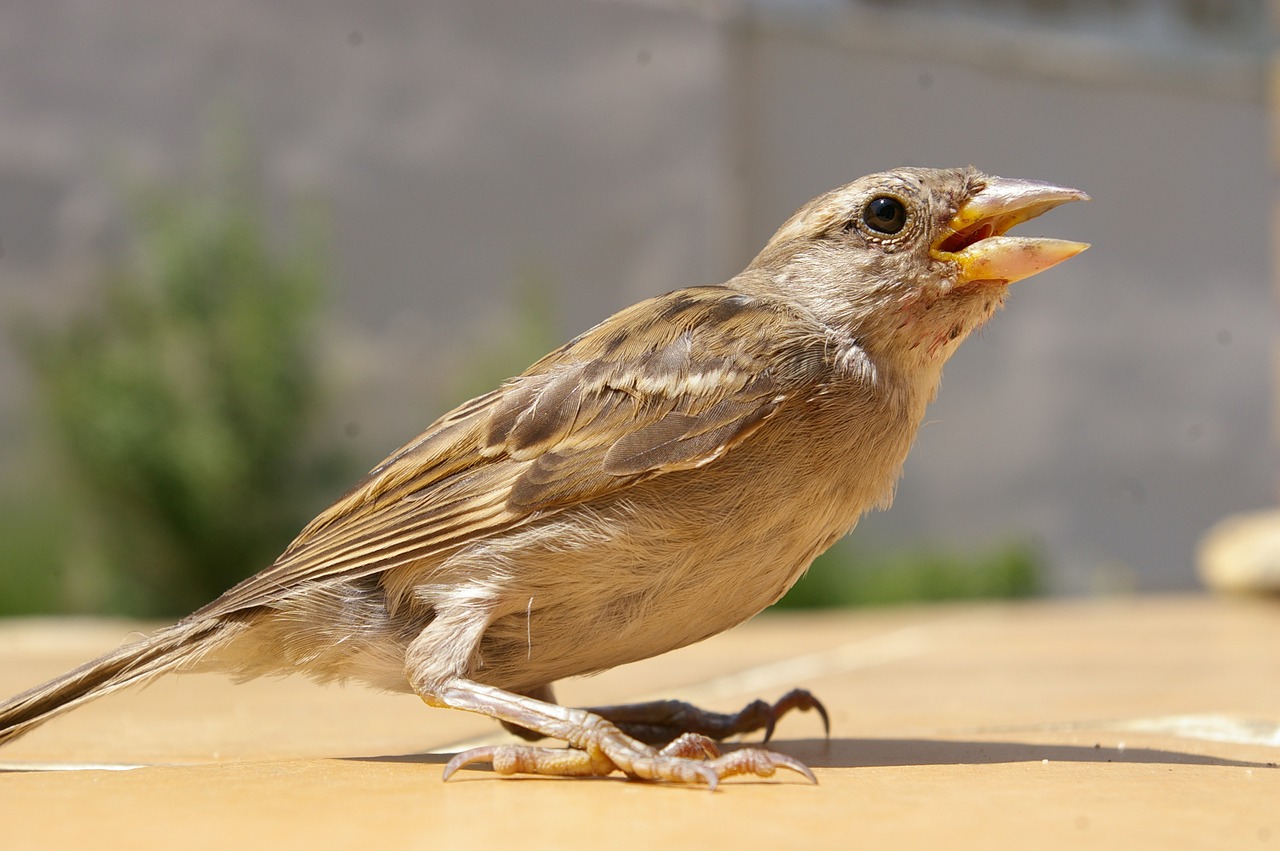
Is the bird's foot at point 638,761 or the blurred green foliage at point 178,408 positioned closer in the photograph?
the bird's foot at point 638,761

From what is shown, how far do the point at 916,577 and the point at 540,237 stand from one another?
5040mm

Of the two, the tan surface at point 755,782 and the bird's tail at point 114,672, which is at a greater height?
the bird's tail at point 114,672

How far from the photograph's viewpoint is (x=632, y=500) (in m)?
2.07

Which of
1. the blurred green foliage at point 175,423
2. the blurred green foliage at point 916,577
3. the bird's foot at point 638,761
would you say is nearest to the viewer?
the bird's foot at point 638,761

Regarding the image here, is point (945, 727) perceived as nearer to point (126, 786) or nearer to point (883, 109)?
point (126, 786)

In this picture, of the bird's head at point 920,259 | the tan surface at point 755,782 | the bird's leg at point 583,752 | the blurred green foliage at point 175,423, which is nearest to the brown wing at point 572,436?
the bird's head at point 920,259

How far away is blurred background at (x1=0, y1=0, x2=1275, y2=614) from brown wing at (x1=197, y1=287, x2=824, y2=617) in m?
8.15

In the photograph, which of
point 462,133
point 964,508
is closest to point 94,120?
point 462,133

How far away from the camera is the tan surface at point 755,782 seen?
1411mm

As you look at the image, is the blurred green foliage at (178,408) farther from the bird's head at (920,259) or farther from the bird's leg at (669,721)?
the bird's head at (920,259)

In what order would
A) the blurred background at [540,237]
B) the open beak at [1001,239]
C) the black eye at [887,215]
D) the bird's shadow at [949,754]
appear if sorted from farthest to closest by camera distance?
the blurred background at [540,237] → the black eye at [887,215] → the open beak at [1001,239] → the bird's shadow at [949,754]

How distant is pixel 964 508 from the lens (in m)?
12.9

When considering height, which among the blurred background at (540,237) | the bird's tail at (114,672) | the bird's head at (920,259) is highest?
the blurred background at (540,237)

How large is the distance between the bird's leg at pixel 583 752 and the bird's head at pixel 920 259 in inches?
34.5
